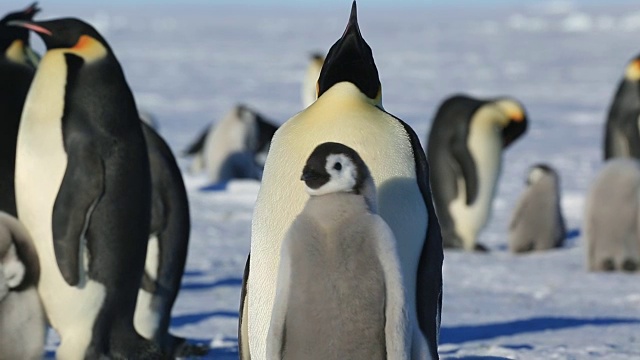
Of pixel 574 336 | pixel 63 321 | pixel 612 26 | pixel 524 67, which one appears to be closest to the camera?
pixel 63 321

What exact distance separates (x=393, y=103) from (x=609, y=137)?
552 inches

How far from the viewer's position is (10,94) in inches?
189

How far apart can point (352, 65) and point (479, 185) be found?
687cm

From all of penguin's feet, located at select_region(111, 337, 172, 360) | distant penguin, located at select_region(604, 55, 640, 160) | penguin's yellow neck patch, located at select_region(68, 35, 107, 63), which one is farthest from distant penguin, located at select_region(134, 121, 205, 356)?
distant penguin, located at select_region(604, 55, 640, 160)

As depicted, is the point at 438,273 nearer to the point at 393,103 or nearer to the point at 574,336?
the point at 574,336

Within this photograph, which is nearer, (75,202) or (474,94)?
(75,202)

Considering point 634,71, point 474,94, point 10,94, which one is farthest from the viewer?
point 474,94

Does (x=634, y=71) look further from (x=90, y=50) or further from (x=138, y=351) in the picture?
(x=138, y=351)

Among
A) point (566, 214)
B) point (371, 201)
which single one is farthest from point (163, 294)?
point (566, 214)

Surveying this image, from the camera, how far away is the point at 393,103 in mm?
24875

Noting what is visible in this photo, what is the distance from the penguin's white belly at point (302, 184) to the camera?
3.25 metres

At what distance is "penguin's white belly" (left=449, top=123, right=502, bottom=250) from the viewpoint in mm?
10125

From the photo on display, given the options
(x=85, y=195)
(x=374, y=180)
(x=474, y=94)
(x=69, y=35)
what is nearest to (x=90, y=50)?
(x=69, y=35)

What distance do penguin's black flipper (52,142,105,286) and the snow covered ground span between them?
2.32 ft
